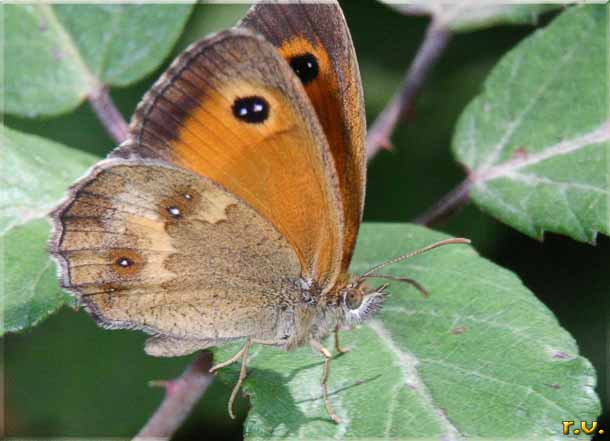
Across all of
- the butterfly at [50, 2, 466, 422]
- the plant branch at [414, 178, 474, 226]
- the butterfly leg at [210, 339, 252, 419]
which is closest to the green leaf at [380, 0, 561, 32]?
the plant branch at [414, 178, 474, 226]

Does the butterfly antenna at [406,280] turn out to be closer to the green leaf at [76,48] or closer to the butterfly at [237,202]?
the butterfly at [237,202]

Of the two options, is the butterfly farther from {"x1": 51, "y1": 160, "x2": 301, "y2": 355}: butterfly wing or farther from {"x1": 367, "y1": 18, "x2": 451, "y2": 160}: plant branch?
{"x1": 367, "y1": 18, "x2": 451, "y2": 160}: plant branch

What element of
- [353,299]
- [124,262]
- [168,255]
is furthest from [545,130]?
[124,262]

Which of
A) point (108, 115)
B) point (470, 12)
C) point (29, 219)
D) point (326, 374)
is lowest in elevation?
point (326, 374)

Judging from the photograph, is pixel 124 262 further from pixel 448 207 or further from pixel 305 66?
pixel 448 207

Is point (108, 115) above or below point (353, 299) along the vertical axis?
above
